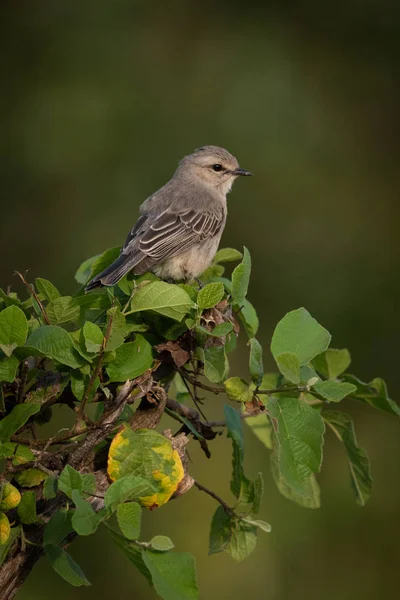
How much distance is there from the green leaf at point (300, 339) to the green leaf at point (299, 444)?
170 millimetres

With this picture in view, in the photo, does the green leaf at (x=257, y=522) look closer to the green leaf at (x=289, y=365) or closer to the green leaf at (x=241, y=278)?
the green leaf at (x=289, y=365)

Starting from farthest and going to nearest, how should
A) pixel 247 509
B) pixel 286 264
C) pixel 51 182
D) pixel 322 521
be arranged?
pixel 51 182, pixel 286 264, pixel 322 521, pixel 247 509

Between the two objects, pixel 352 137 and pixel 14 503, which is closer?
pixel 14 503

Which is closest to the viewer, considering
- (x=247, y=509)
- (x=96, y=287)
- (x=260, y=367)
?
(x=260, y=367)

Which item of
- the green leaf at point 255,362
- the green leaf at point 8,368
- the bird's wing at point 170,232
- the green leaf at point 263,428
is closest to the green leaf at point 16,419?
the green leaf at point 8,368

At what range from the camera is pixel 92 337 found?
209cm

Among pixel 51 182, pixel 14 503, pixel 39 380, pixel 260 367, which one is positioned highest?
A: pixel 260 367

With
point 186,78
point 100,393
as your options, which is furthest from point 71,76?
point 100,393

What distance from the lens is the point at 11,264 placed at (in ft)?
23.6

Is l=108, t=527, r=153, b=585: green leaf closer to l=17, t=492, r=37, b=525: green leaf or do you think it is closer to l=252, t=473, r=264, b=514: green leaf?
l=17, t=492, r=37, b=525: green leaf

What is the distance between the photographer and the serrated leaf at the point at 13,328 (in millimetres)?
2082

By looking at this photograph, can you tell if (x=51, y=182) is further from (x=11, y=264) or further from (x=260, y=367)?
(x=260, y=367)

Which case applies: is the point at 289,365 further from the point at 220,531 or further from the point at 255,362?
the point at 220,531

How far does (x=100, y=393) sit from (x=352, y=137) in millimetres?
6368
